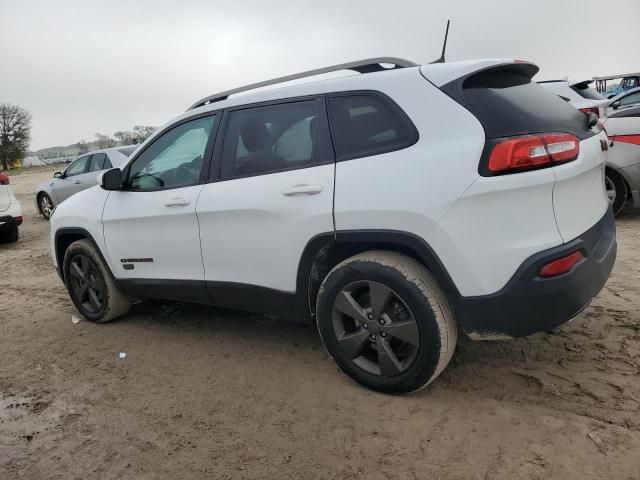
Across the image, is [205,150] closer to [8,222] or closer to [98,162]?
[8,222]

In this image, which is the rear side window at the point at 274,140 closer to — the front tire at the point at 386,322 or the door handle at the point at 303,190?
the door handle at the point at 303,190

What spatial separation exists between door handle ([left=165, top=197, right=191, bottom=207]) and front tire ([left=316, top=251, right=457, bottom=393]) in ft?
3.98

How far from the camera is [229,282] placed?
3348 millimetres

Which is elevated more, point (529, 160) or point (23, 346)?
point (529, 160)

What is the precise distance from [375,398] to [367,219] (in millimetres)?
1019

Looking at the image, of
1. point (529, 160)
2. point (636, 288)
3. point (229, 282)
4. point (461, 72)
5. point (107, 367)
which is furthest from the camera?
point (636, 288)

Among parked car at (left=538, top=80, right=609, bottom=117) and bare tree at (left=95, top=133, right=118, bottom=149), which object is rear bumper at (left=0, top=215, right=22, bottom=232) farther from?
bare tree at (left=95, top=133, right=118, bottom=149)

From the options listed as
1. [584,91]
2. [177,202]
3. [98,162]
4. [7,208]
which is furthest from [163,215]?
[98,162]

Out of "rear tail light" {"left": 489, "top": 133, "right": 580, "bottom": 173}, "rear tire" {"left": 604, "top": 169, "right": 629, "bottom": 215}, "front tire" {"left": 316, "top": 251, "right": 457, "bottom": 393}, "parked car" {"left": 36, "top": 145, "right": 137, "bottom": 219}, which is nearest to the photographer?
"rear tail light" {"left": 489, "top": 133, "right": 580, "bottom": 173}

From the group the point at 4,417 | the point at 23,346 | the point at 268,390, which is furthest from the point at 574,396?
the point at 23,346

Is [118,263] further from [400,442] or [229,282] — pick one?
[400,442]

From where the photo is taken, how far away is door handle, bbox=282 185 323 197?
2.82 metres

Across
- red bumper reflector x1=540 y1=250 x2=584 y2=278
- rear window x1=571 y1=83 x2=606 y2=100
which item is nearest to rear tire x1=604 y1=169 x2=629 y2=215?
rear window x1=571 y1=83 x2=606 y2=100

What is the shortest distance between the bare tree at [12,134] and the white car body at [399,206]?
54703 millimetres
